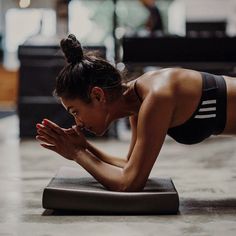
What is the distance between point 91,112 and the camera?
7.39 ft

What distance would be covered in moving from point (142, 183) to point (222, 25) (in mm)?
5075

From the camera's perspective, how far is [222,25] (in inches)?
273

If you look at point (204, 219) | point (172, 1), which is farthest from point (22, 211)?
point (172, 1)

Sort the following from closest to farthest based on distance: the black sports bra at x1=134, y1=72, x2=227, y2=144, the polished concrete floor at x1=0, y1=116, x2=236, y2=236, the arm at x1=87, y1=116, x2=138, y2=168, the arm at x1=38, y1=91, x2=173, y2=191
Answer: the polished concrete floor at x1=0, y1=116, x2=236, y2=236, the arm at x1=38, y1=91, x2=173, y2=191, the black sports bra at x1=134, y1=72, x2=227, y2=144, the arm at x1=87, y1=116, x2=138, y2=168

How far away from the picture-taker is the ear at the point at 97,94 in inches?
87.8

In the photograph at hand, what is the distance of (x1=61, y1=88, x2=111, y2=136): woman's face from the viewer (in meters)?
2.23

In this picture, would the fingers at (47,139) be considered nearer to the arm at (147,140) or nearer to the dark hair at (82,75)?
the dark hair at (82,75)

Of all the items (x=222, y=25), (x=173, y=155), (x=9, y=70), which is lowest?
(x=9, y=70)

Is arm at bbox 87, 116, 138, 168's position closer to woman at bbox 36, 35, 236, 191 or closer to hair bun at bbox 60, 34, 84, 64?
woman at bbox 36, 35, 236, 191

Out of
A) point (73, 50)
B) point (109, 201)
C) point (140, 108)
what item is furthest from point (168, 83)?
point (109, 201)

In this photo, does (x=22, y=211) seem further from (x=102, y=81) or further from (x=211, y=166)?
(x=211, y=166)

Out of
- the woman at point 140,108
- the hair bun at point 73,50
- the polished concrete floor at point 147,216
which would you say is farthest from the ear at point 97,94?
the polished concrete floor at point 147,216

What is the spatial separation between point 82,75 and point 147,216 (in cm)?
60

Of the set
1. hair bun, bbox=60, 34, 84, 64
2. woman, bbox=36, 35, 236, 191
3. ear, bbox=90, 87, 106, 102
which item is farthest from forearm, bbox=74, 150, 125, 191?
hair bun, bbox=60, 34, 84, 64
